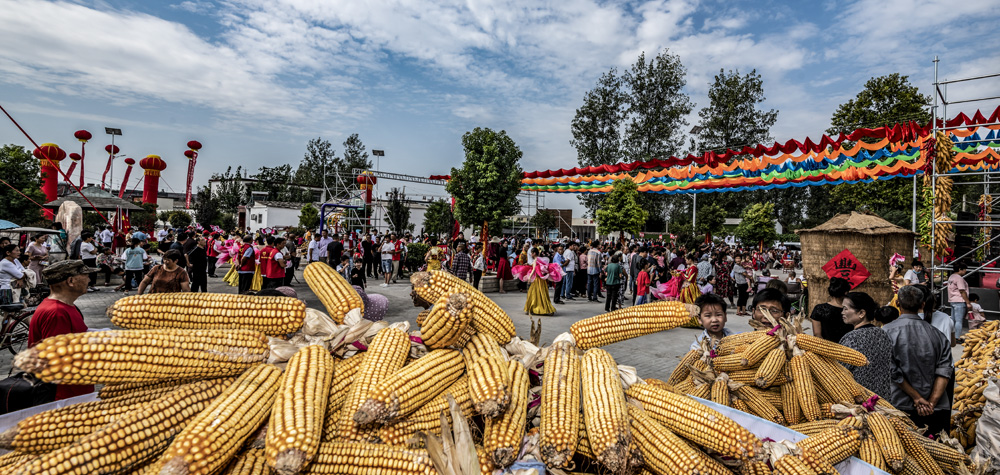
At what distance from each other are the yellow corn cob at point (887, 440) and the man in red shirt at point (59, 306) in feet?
15.3

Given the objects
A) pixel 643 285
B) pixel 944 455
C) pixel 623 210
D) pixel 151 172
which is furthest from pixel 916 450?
pixel 151 172

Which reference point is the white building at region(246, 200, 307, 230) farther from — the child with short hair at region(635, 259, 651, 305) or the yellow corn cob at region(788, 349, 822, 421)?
the yellow corn cob at region(788, 349, 822, 421)

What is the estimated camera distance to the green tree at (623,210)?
2214 cm

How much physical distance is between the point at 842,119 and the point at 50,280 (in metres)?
38.2

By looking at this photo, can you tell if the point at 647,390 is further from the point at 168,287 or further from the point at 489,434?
the point at 168,287

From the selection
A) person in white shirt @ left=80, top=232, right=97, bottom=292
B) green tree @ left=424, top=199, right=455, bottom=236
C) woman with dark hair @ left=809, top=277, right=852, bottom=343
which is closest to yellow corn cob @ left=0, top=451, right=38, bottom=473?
woman with dark hair @ left=809, top=277, right=852, bottom=343

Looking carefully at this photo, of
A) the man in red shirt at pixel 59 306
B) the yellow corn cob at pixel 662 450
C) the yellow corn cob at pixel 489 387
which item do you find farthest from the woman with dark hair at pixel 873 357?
the man in red shirt at pixel 59 306

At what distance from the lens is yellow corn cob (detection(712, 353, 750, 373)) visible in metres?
2.86

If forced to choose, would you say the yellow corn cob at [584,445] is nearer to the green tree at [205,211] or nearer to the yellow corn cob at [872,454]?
the yellow corn cob at [872,454]

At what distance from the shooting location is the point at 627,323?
235cm

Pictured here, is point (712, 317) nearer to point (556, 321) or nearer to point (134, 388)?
point (134, 388)

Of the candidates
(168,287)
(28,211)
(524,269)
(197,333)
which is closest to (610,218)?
(524,269)

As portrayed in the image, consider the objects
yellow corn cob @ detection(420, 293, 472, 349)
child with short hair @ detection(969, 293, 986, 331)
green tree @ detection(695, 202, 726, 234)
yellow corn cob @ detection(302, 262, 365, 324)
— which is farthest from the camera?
green tree @ detection(695, 202, 726, 234)

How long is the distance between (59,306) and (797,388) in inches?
189
